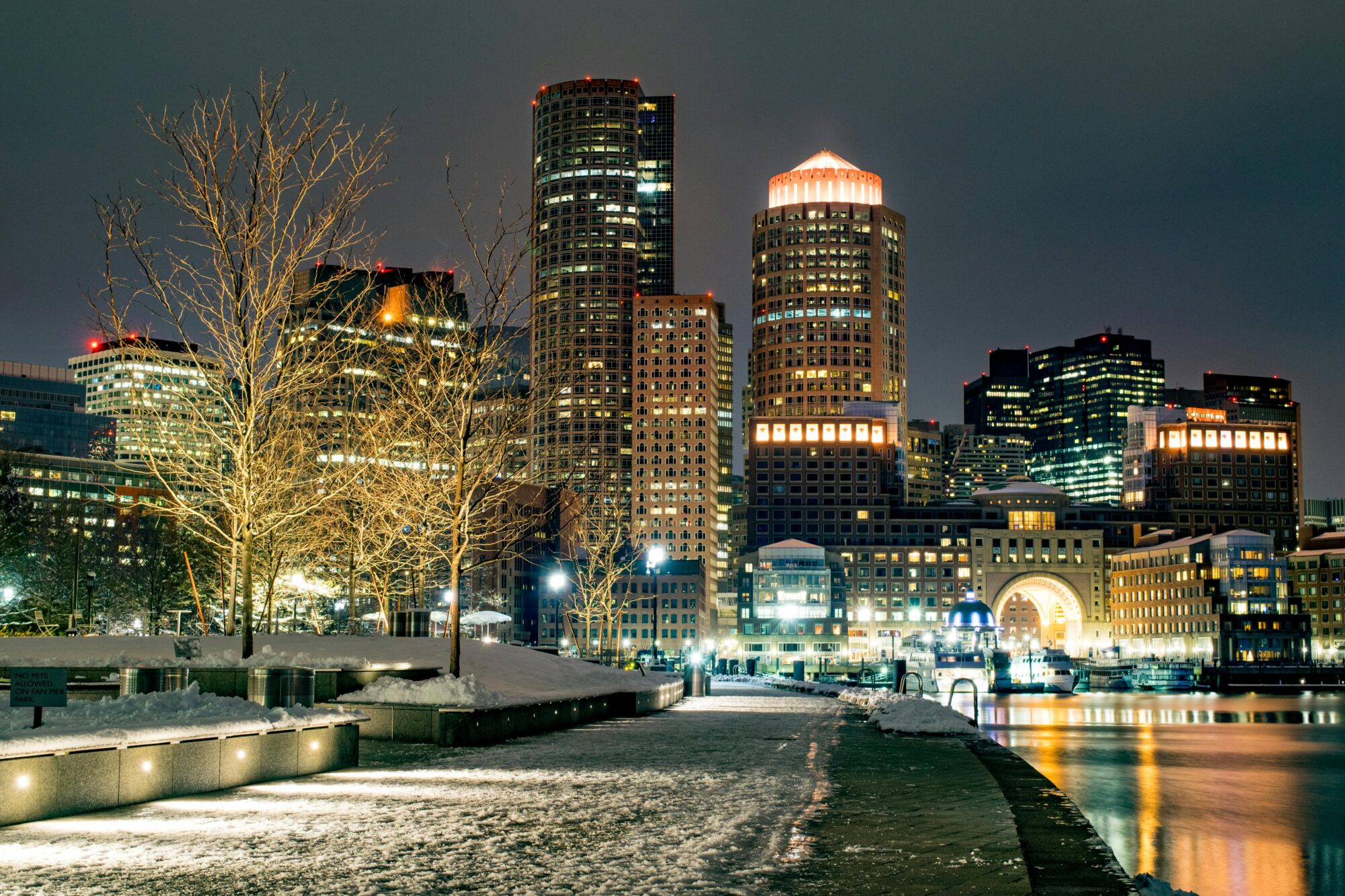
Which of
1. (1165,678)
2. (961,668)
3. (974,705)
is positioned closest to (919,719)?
(974,705)

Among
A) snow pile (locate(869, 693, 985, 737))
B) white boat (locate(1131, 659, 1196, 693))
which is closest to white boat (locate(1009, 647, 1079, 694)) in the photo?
white boat (locate(1131, 659, 1196, 693))

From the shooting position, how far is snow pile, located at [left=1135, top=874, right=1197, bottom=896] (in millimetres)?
11734

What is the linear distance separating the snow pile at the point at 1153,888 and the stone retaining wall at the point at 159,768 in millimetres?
12001

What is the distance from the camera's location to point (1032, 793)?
18.2 metres

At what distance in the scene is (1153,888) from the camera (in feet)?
39.3

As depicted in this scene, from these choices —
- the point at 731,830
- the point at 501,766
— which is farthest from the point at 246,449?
the point at 731,830

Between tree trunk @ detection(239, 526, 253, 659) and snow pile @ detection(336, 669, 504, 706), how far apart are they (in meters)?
2.81

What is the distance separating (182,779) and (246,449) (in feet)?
38.4

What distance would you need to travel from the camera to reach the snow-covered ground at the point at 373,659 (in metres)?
25.0

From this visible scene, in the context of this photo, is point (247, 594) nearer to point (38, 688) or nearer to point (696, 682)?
point (38, 688)

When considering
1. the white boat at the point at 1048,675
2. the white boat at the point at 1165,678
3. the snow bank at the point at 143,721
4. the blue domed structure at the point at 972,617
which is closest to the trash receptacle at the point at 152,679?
the snow bank at the point at 143,721

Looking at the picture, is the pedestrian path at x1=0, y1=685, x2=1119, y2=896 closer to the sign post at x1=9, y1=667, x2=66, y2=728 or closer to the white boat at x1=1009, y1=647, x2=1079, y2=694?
the sign post at x1=9, y1=667, x2=66, y2=728

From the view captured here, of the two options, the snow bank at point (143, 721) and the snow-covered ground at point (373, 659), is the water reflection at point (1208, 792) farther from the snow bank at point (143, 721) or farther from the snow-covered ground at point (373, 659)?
the snow bank at point (143, 721)

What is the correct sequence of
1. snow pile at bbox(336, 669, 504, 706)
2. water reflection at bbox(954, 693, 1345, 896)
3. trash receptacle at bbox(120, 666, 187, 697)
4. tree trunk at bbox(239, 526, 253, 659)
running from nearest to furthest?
water reflection at bbox(954, 693, 1345, 896) < trash receptacle at bbox(120, 666, 187, 697) < snow pile at bbox(336, 669, 504, 706) < tree trunk at bbox(239, 526, 253, 659)
